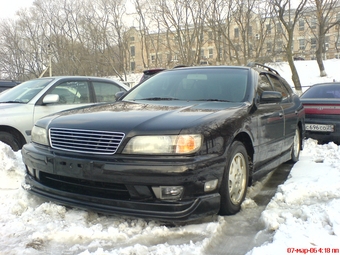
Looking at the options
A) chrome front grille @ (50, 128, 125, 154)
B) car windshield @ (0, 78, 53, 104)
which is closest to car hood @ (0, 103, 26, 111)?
car windshield @ (0, 78, 53, 104)

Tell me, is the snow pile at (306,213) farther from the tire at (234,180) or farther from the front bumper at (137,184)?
the front bumper at (137,184)

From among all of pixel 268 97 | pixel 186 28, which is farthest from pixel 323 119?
pixel 186 28

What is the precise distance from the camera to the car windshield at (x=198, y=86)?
12.5 ft

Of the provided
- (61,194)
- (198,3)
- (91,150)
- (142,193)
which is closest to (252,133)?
(142,193)

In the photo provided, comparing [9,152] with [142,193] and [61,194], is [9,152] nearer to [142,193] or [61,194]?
[61,194]

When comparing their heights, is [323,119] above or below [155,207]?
below

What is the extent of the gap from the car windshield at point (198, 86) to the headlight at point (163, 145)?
3.99 feet

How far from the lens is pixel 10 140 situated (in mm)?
5047

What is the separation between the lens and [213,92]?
3852 mm

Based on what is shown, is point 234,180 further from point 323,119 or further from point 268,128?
point 323,119

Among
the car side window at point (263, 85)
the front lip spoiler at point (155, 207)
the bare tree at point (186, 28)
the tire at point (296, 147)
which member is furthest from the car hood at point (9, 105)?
the bare tree at point (186, 28)

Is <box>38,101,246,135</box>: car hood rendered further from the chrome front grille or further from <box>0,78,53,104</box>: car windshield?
<box>0,78,53,104</box>: car windshield

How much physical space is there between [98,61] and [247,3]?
19522mm

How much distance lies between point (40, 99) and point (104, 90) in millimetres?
1381
